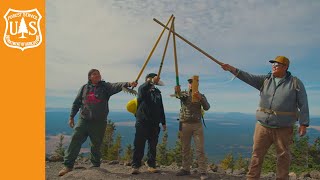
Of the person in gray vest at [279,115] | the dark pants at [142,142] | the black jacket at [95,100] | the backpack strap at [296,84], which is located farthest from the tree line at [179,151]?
the backpack strap at [296,84]

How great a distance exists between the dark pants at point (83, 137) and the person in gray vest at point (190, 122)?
2.22 metres

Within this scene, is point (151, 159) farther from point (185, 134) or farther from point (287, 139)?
point (287, 139)

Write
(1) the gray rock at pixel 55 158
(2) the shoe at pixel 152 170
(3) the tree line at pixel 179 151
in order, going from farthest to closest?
(3) the tree line at pixel 179 151 → (1) the gray rock at pixel 55 158 → (2) the shoe at pixel 152 170

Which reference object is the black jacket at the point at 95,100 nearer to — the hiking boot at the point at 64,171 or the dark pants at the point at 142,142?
the dark pants at the point at 142,142

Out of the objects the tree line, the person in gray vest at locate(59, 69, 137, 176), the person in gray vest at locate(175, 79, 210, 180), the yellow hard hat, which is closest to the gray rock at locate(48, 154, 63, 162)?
the person in gray vest at locate(59, 69, 137, 176)

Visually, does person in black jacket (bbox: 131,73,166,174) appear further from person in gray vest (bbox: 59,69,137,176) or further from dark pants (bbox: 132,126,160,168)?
person in gray vest (bbox: 59,69,137,176)

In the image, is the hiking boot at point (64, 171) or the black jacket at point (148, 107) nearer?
the hiking boot at point (64, 171)

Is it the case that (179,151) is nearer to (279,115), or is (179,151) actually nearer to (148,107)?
(148,107)

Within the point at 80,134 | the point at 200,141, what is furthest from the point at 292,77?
the point at 80,134

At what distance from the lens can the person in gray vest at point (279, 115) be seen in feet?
22.6

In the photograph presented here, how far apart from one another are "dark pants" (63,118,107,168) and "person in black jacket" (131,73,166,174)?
1.03m

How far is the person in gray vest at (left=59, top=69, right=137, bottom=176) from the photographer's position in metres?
9.23

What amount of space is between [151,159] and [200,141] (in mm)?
1507

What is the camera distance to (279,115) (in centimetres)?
691
